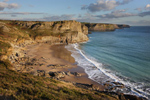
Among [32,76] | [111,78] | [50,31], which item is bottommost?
[111,78]

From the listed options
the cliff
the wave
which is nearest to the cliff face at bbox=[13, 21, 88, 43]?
the cliff

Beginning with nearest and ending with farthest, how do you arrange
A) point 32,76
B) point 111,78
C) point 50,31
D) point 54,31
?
1. point 32,76
2. point 111,78
3. point 50,31
4. point 54,31

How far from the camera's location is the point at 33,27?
62.5 metres

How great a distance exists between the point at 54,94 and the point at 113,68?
18.5 m

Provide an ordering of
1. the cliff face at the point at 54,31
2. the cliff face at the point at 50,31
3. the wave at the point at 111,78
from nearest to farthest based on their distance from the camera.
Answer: the wave at the point at 111,78 → the cliff face at the point at 50,31 → the cliff face at the point at 54,31

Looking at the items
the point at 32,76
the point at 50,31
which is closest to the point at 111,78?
the point at 32,76

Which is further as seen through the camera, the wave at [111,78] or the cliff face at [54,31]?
the cliff face at [54,31]

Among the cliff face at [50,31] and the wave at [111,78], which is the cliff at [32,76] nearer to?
the cliff face at [50,31]

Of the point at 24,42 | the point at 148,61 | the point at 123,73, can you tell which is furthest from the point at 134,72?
the point at 24,42

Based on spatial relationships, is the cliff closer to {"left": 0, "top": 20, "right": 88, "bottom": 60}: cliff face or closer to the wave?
{"left": 0, "top": 20, "right": 88, "bottom": 60}: cliff face

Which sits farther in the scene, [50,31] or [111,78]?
[50,31]

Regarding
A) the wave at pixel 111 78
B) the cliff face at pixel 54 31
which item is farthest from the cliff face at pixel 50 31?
the wave at pixel 111 78

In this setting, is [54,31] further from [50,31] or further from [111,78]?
[111,78]

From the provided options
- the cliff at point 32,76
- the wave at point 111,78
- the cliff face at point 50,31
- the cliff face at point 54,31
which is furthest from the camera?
the cliff face at point 54,31
